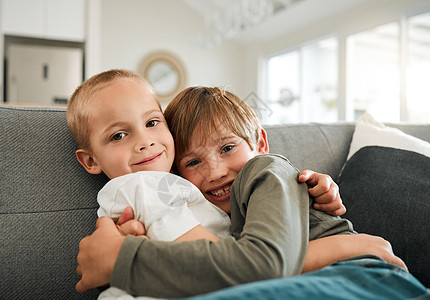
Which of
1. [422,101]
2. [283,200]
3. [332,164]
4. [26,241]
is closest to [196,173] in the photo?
[283,200]

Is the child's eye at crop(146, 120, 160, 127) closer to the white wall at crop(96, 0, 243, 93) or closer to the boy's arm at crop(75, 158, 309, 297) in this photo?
the boy's arm at crop(75, 158, 309, 297)

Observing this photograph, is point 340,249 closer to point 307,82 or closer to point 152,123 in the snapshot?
point 152,123

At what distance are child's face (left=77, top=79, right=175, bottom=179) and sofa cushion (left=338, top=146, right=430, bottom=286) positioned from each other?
0.68 meters

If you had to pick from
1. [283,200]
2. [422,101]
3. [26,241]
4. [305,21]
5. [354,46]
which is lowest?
[26,241]

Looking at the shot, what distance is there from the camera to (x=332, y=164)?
1.45 m

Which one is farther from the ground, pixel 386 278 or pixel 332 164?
pixel 332 164

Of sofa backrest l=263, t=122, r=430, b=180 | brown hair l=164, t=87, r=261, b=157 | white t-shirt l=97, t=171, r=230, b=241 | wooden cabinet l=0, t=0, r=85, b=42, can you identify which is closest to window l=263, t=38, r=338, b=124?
wooden cabinet l=0, t=0, r=85, b=42

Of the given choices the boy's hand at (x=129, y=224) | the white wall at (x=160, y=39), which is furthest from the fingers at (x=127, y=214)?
the white wall at (x=160, y=39)

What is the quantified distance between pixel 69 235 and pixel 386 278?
0.77 m

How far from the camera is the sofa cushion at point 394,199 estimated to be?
1067mm

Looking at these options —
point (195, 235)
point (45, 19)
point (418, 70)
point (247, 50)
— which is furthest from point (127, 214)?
point (247, 50)

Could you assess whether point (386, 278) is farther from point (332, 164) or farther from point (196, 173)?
point (332, 164)

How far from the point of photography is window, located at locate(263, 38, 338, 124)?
221 inches

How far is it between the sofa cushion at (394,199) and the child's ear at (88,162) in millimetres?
806
